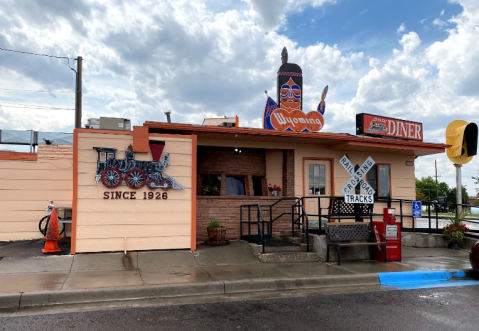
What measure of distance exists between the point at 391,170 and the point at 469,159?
2.86m

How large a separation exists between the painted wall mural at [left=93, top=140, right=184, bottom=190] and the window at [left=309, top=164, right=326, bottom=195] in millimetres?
5010

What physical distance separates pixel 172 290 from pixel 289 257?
146 inches

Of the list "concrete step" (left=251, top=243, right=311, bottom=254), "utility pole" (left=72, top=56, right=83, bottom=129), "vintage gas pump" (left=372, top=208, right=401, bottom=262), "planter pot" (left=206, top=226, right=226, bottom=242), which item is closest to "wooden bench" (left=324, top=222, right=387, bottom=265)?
"vintage gas pump" (left=372, top=208, right=401, bottom=262)

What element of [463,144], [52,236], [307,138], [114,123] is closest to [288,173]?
[307,138]

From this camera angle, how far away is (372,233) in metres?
10.5

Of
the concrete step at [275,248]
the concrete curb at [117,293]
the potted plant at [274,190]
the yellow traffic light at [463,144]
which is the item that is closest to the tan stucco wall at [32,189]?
the concrete curb at [117,293]

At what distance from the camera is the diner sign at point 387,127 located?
13844 mm

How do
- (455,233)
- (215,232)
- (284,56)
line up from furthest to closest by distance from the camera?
(284,56) < (455,233) < (215,232)

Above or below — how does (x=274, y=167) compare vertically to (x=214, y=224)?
above

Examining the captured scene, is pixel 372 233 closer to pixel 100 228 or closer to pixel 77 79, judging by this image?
pixel 100 228

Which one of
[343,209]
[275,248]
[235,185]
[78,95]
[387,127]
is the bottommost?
[275,248]

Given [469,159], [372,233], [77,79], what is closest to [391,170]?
[469,159]

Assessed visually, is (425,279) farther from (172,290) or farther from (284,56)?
(284,56)

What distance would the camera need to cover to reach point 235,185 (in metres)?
13.1
